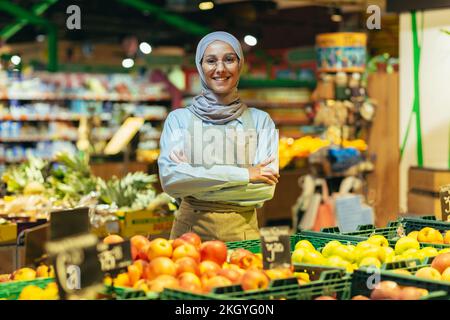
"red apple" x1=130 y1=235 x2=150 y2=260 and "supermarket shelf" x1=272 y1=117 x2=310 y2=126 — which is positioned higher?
"supermarket shelf" x1=272 y1=117 x2=310 y2=126

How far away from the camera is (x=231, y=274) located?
276 centimetres

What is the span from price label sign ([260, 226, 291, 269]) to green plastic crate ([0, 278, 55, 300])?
30.2 inches

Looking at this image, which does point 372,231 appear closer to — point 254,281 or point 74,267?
point 254,281

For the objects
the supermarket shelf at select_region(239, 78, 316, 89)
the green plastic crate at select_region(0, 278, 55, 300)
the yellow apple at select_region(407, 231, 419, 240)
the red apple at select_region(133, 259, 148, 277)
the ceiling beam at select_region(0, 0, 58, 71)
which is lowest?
the green plastic crate at select_region(0, 278, 55, 300)

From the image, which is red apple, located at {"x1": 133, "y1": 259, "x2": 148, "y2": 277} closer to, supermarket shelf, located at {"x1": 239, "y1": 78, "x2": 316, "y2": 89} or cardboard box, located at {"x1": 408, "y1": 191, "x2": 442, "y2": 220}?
cardboard box, located at {"x1": 408, "y1": 191, "x2": 442, "y2": 220}

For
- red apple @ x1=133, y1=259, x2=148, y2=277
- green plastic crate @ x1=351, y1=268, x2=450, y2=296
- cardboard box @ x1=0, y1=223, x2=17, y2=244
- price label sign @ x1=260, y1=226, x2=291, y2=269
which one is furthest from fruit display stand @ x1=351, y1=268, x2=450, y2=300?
cardboard box @ x1=0, y1=223, x2=17, y2=244

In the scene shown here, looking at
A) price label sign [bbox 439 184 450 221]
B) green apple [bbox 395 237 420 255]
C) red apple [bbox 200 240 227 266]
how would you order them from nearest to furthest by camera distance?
red apple [bbox 200 240 227 266]
green apple [bbox 395 237 420 255]
price label sign [bbox 439 184 450 221]

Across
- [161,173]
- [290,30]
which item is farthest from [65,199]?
[290,30]

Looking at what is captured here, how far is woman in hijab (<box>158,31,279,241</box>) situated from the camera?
385cm

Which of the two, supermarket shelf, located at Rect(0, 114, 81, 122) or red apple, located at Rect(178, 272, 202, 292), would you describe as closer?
red apple, located at Rect(178, 272, 202, 292)

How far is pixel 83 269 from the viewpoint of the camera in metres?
2.61

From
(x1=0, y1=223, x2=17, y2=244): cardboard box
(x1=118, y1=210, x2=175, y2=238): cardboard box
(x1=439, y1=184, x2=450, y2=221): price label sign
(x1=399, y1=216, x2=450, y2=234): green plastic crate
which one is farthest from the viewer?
(x1=118, y1=210, x2=175, y2=238): cardboard box

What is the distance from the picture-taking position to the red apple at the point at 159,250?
2963 millimetres

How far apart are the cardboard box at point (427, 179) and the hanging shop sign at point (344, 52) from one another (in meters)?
1.39
